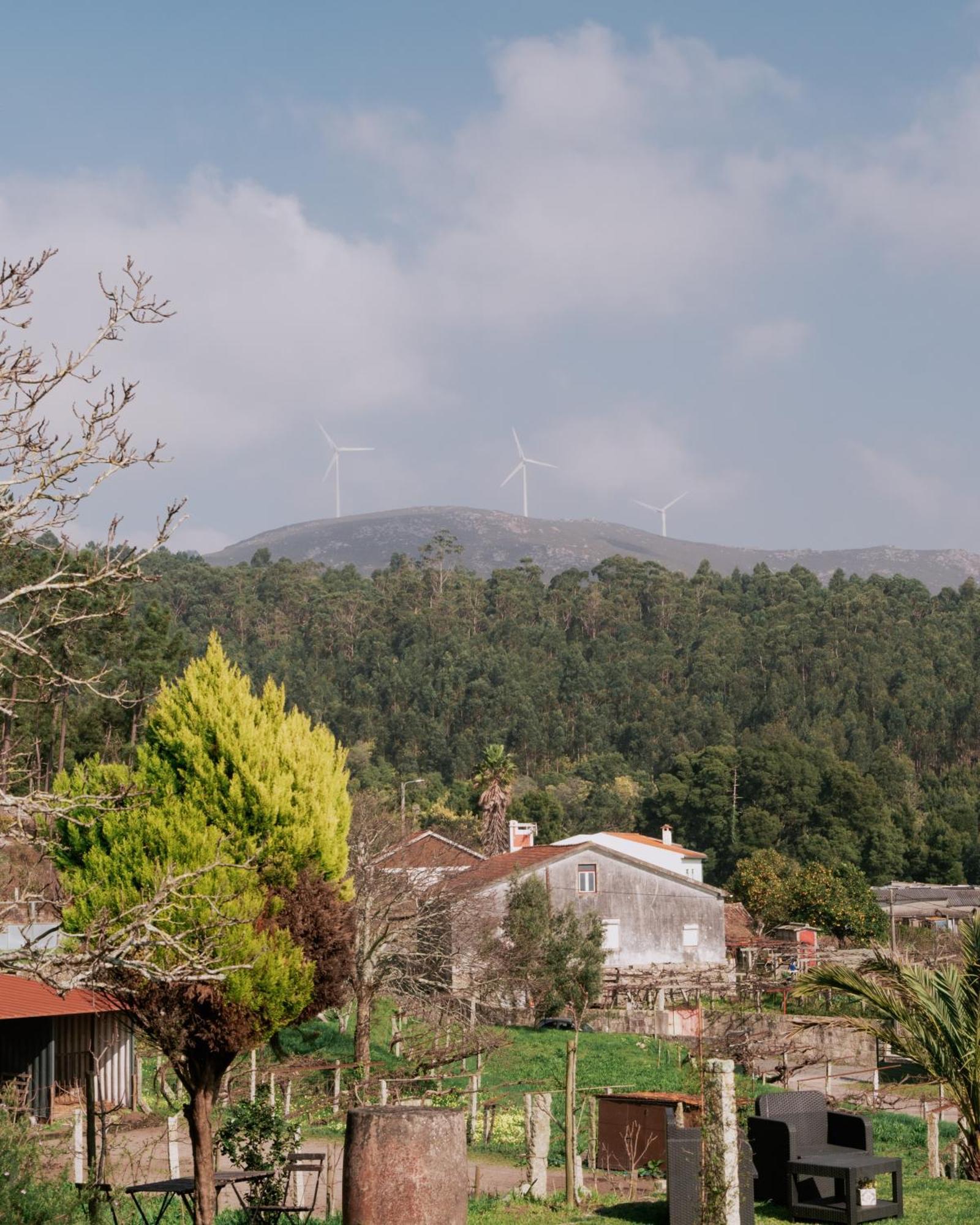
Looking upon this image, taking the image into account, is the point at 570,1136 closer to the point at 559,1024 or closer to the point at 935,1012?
the point at 935,1012

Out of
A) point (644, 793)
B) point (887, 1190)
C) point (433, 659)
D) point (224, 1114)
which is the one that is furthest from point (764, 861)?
point (433, 659)

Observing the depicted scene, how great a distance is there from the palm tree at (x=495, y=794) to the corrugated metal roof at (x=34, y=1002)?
47.3 metres

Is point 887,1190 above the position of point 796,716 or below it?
below

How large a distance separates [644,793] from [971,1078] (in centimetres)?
9271

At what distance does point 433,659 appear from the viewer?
133 metres

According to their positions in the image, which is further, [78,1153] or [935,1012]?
[78,1153]

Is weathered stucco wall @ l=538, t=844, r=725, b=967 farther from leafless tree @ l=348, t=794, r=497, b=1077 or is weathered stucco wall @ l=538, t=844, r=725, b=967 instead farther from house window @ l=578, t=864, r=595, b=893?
leafless tree @ l=348, t=794, r=497, b=1077

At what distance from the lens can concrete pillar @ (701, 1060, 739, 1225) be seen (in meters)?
10.1

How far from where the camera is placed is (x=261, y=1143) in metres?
14.6

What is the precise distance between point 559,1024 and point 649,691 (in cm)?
8948

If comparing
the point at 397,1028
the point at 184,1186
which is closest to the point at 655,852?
the point at 397,1028

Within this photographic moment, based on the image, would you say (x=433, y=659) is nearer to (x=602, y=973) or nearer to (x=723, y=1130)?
(x=602, y=973)

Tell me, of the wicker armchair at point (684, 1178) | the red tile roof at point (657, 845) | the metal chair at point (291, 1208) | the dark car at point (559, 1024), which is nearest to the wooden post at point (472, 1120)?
the metal chair at point (291, 1208)

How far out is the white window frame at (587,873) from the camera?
172 feet
